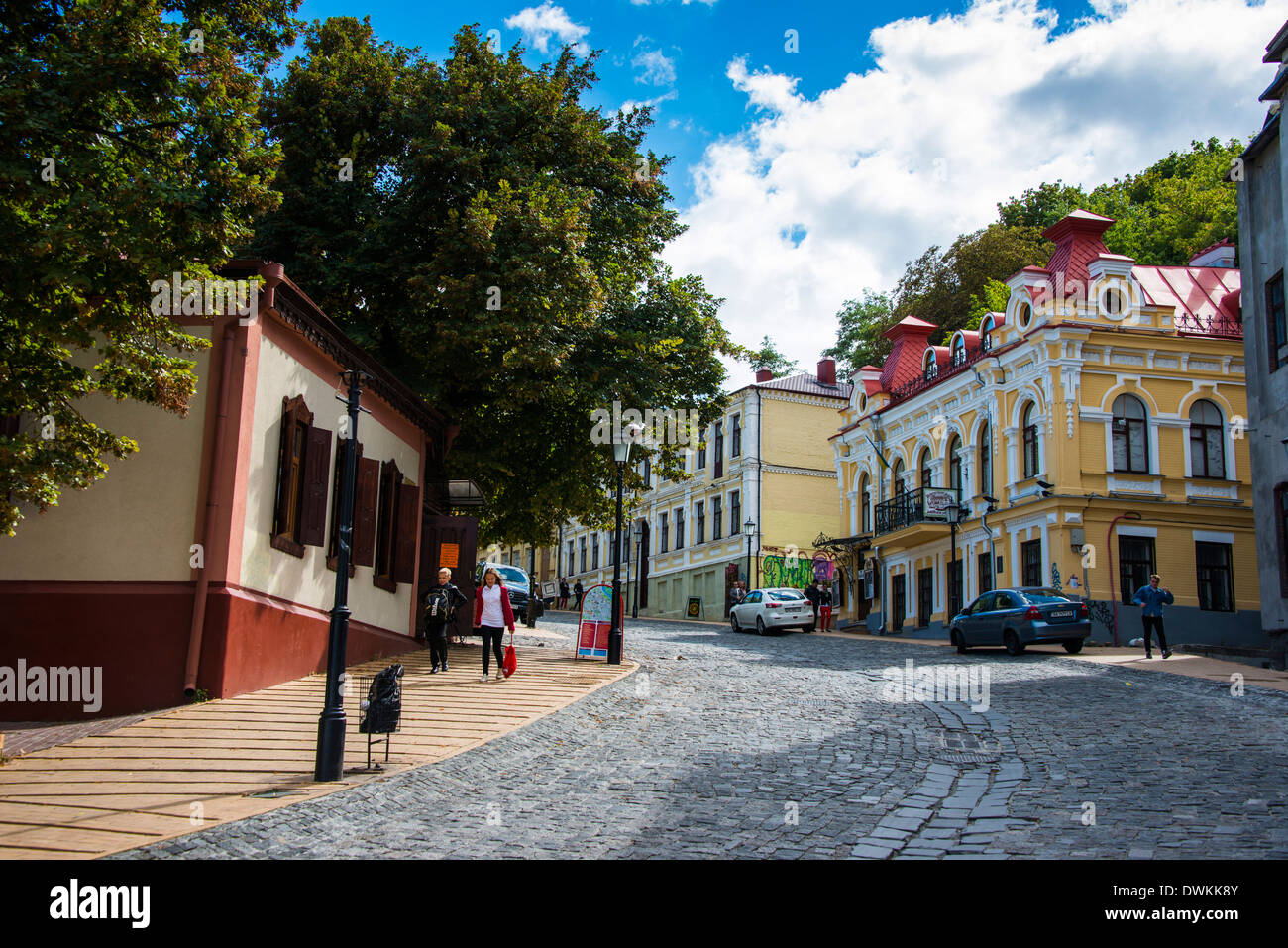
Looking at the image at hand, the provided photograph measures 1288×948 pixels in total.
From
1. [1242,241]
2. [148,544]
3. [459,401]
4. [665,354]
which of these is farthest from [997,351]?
[148,544]

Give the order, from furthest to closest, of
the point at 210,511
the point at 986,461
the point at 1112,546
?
the point at 986,461
the point at 1112,546
the point at 210,511

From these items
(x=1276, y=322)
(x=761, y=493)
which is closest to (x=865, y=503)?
(x=761, y=493)

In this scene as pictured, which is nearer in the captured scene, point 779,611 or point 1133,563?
point 1133,563

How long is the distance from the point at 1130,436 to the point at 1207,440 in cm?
245

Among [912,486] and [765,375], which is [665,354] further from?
[765,375]

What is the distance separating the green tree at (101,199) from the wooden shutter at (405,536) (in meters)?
8.43

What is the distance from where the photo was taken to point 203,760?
10695 mm

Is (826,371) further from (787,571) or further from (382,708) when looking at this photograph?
(382,708)

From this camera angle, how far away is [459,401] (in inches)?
965

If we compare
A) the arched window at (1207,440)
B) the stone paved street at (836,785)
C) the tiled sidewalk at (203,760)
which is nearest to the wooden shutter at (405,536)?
the tiled sidewalk at (203,760)

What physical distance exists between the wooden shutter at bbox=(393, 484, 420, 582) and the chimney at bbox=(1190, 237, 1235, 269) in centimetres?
2905

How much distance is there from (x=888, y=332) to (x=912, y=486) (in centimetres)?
718

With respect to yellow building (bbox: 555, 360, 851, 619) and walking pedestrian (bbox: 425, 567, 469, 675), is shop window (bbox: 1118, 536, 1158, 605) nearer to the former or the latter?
yellow building (bbox: 555, 360, 851, 619)
